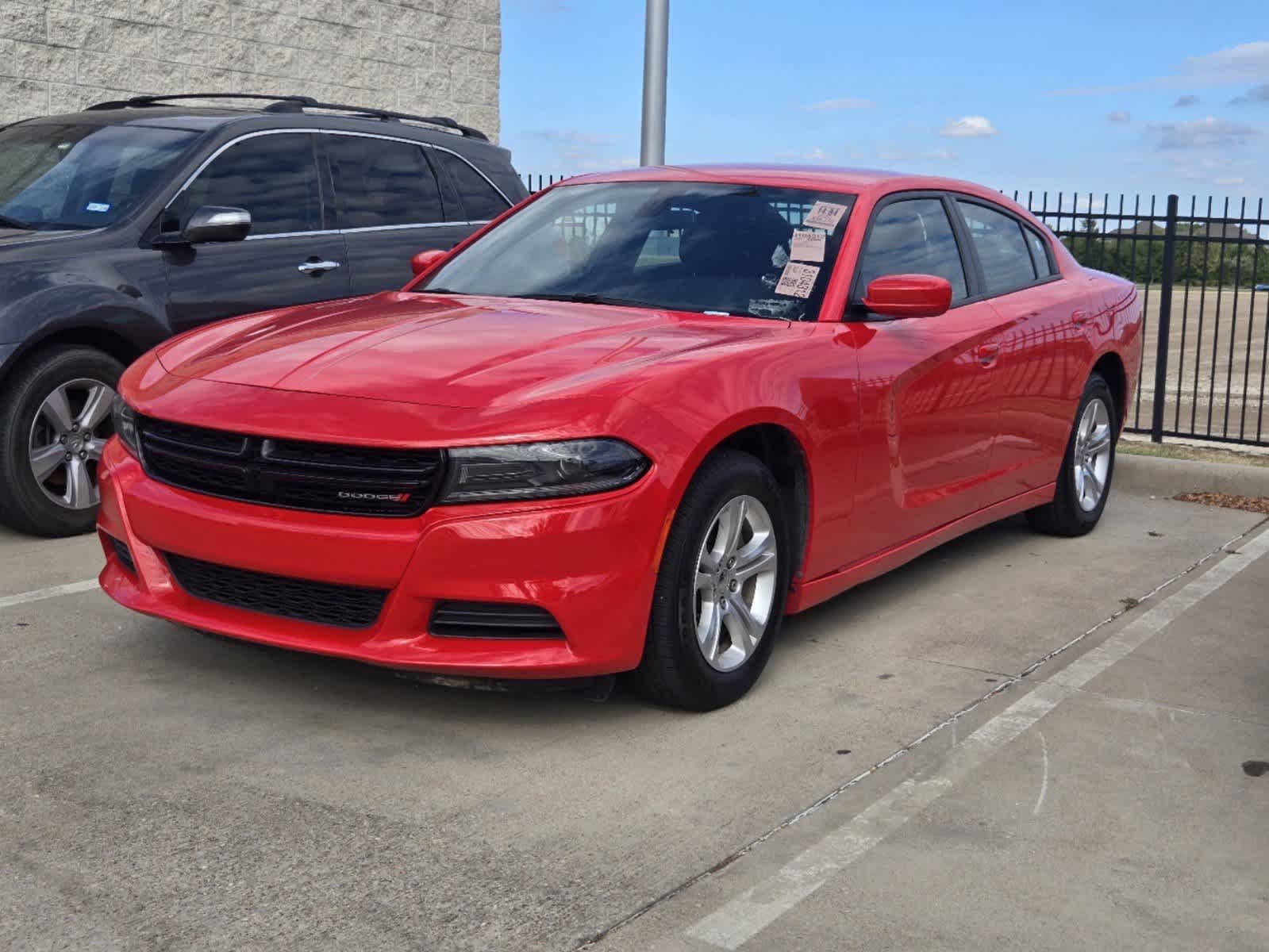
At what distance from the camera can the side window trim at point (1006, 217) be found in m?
6.32

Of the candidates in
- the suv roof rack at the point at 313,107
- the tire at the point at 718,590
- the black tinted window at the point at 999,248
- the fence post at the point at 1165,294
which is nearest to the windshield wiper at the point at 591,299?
the tire at the point at 718,590

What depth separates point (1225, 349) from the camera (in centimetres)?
2047

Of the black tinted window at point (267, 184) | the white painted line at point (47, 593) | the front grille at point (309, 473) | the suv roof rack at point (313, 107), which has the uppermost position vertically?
the suv roof rack at point (313, 107)

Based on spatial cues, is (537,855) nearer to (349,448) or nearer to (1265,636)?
(349,448)

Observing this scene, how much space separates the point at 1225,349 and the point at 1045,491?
1488 cm

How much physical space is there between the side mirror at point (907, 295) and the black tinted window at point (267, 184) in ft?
11.3

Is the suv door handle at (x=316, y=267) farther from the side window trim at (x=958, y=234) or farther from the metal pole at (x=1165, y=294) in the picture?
the metal pole at (x=1165, y=294)

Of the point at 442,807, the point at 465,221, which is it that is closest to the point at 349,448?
the point at 442,807

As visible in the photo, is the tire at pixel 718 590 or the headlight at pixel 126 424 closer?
the tire at pixel 718 590

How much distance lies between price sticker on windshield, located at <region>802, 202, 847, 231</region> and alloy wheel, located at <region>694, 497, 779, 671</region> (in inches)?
50.2

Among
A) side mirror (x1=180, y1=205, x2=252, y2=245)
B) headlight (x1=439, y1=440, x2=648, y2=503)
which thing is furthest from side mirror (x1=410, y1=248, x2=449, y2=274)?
headlight (x1=439, y1=440, x2=648, y2=503)

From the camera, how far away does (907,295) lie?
16.8 feet

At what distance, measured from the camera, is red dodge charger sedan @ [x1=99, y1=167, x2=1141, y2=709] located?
4094 millimetres

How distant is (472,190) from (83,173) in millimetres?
2120
